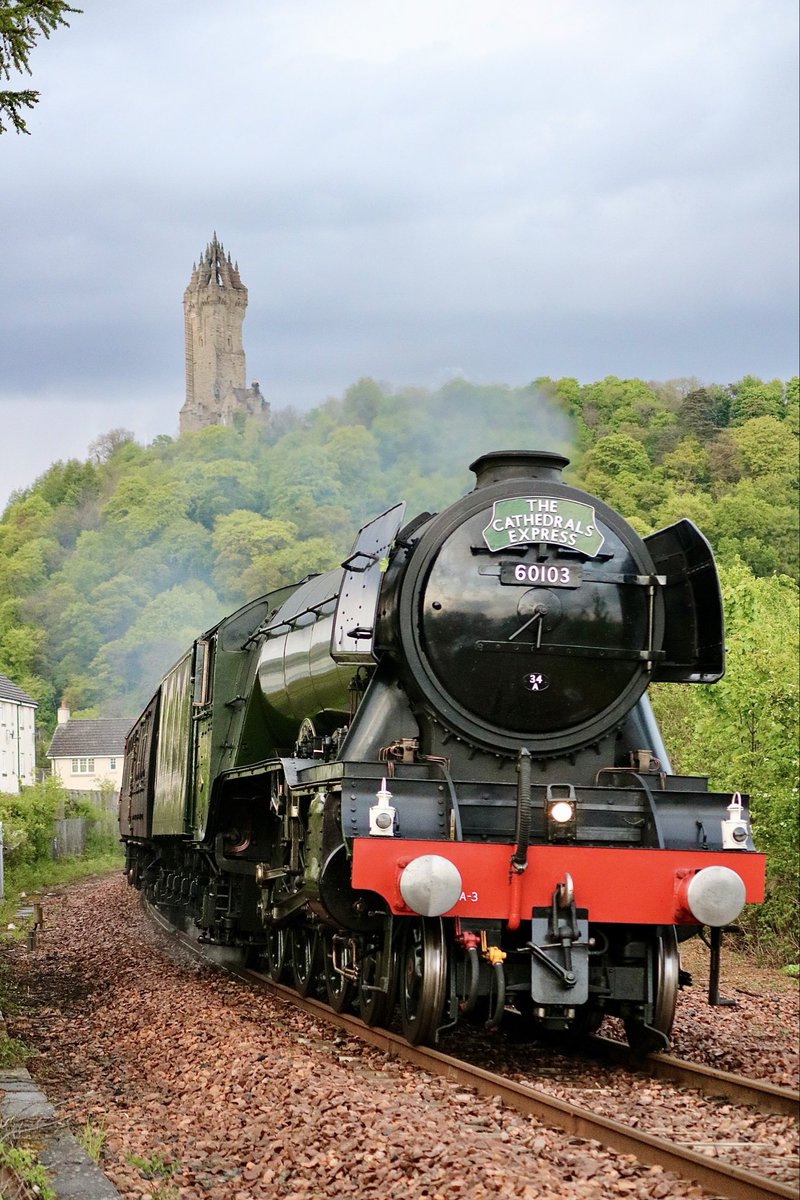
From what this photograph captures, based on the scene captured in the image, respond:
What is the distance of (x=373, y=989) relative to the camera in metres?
8.08

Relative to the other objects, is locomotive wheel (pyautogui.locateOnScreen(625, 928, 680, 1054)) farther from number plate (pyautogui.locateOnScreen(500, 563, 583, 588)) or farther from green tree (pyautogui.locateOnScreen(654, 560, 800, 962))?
green tree (pyautogui.locateOnScreen(654, 560, 800, 962))

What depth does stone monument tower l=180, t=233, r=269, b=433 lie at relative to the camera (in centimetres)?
13612

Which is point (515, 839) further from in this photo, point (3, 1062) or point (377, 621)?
point (3, 1062)

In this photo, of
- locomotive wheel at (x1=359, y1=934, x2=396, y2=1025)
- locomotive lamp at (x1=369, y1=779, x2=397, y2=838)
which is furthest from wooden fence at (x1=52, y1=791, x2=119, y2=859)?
locomotive lamp at (x1=369, y1=779, x2=397, y2=838)

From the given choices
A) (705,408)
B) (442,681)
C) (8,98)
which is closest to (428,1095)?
(442,681)

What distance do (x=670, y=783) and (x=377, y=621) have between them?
2.06 meters

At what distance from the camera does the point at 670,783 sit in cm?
824

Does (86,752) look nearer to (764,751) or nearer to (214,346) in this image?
(764,751)

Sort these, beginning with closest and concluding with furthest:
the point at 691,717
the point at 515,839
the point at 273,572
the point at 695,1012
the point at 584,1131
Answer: the point at 584,1131, the point at 515,839, the point at 695,1012, the point at 691,717, the point at 273,572

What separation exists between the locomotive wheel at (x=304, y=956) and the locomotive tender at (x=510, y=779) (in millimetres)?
372

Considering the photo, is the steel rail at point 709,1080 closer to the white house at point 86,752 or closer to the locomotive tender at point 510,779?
the locomotive tender at point 510,779

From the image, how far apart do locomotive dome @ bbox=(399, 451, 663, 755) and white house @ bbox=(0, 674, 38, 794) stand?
3748 centimetres

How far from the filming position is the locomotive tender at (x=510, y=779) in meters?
7.37

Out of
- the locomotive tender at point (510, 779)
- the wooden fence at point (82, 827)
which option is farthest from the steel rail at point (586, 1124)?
the wooden fence at point (82, 827)
